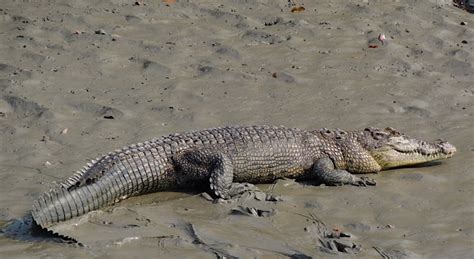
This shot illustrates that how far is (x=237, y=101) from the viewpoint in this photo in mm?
9680

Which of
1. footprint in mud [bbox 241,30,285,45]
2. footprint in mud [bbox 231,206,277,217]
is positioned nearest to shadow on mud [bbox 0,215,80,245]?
footprint in mud [bbox 231,206,277,217]

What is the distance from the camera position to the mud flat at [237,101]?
6570 mm

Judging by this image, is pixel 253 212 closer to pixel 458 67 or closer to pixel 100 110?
pixel 100 110

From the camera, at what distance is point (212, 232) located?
6.52m

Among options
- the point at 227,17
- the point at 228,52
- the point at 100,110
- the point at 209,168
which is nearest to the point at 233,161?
the point at 209,168

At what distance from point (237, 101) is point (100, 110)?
1.49 meters

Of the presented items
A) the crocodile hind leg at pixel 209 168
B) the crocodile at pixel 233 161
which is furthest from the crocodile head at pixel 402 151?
the crocodile hind leg at pixel 209 168

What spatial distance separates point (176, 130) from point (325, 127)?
1.52 metres

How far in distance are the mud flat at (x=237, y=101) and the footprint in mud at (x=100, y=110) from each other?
0.07 feet

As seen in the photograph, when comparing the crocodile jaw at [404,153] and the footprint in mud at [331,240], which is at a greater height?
the footprint in mud at [331,240]

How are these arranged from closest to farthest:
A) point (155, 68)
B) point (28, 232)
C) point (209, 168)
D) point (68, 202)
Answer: point (28, 232), point (68, 202), point (209, 168), point (155, 68)

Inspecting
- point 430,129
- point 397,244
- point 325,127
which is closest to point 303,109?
point 325,127

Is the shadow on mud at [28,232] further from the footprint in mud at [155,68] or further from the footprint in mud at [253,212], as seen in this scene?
the footprint in mud at [155,68]

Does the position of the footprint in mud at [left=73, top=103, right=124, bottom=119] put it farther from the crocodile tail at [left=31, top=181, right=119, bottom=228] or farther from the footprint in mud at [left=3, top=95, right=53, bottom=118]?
the crocodile tail at [left=31, top=181, right=119, bottom=228]
